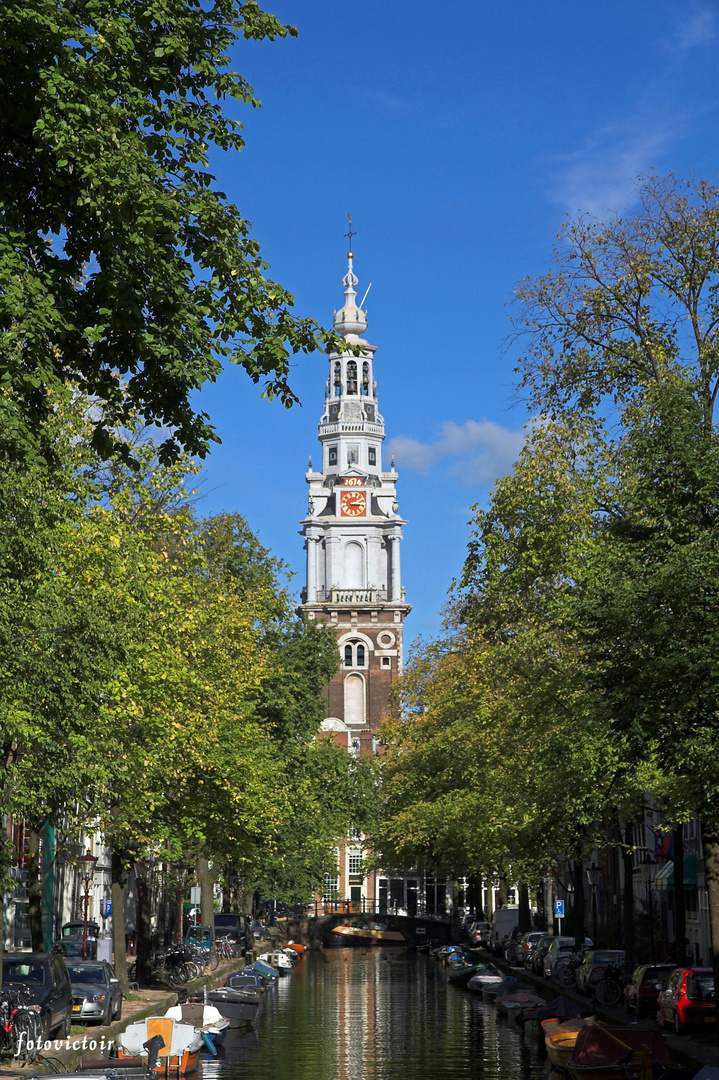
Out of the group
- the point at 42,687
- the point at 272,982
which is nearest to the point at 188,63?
the point at 42,687

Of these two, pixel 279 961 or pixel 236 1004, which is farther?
pixel 279 961

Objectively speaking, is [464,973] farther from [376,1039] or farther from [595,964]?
[376,1039]

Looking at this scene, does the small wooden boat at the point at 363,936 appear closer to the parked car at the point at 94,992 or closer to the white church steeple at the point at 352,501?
Answer: the white church steeple at the point at 352,501

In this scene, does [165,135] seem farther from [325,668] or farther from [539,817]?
[325,668]

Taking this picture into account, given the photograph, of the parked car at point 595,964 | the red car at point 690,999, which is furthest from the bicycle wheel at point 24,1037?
the parked car at point 595,964

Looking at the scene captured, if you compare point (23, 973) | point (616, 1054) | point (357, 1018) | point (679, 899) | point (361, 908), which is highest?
point (679, 899)

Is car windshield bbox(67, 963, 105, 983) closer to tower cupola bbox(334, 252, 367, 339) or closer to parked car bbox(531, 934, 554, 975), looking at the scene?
parked car bbox(531, 934, 554, 975)

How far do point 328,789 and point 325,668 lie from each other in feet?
20.8

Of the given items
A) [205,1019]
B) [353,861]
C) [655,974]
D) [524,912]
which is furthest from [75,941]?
[353,861]

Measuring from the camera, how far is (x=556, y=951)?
50.2 metres

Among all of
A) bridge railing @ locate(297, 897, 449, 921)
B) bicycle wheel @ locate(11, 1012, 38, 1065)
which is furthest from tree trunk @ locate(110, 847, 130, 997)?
bridge railing @ locate(297, 897, 449, 921)

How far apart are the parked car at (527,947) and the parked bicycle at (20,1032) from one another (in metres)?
33.9

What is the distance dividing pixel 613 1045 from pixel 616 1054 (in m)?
0.19

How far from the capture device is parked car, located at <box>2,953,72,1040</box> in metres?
28.2
